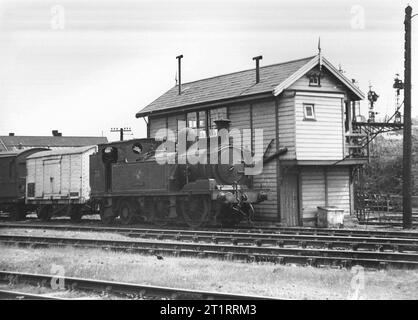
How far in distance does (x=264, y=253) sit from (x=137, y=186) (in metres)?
8.15

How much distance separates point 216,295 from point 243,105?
13.0 meters

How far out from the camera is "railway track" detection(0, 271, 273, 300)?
7.11m

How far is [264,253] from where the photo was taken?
11.0 m

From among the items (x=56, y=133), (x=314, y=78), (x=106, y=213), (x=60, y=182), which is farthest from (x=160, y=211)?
(x=56, y=133)

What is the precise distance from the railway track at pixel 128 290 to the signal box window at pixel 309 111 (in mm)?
11713

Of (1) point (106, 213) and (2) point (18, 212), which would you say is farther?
(2) point (18, 212)

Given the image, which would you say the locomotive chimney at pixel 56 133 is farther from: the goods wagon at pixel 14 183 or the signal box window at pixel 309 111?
the signal box window at pixel 309 111

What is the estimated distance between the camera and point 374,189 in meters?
32.8

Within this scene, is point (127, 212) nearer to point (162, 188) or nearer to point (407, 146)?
point (162, 188)

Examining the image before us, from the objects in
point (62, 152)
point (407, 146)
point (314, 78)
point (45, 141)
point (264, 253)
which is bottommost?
point (264, 253)

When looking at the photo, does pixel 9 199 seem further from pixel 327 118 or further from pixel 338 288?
pixel 338 288

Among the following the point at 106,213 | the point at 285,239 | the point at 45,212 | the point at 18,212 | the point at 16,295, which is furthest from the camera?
the point at 18,212

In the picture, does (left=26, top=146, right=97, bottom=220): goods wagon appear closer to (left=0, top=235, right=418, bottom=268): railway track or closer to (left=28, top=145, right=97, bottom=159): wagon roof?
(left=28, top=145, right=97, bottom=159): wagon roof

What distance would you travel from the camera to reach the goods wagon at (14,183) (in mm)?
23734
